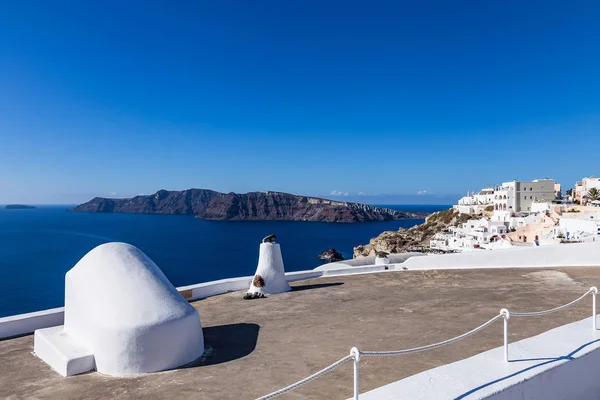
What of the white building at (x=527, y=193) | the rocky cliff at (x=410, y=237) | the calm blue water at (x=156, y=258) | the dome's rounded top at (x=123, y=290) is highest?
the white building at (x=527, y=193)

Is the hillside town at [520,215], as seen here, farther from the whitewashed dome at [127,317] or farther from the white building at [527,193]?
the whitewashed dome at [127,317]

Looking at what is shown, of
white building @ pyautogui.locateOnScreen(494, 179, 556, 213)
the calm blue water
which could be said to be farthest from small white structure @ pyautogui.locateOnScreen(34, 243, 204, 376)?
white building @ pyautogui.locateOnScreen(494, 179, 556, 213)

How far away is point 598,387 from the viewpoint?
4.61 meters

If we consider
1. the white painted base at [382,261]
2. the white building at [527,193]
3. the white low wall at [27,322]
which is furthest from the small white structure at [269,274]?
the white building at [527,193]

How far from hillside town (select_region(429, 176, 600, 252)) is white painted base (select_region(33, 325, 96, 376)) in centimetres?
2852

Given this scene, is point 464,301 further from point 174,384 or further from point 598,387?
point 174,384

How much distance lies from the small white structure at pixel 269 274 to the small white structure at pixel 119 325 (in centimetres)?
400

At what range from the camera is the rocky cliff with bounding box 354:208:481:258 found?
2675 inches

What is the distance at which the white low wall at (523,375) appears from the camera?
11.4 ft

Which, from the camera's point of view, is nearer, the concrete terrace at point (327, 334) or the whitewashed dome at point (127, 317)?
the concrete terrace at point (327, 334)

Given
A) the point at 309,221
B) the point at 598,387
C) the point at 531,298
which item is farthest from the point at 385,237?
the point at 309,221

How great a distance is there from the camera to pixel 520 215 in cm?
6619

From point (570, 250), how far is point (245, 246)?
266 feet

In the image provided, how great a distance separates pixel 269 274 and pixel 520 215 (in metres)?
66.9
